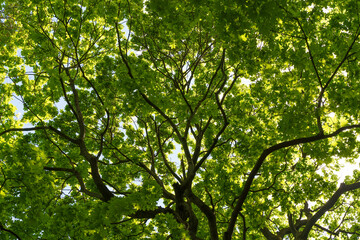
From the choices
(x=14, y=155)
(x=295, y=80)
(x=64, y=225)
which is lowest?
(x=64, y=225)

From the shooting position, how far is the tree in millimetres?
5934

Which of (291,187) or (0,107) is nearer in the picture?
(291,187)

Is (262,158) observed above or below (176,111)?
below

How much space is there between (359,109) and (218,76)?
4.72 m

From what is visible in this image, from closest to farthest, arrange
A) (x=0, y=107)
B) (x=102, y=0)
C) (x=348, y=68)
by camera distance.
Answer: (x=348, y=68), (x=102, y=0), (x=0, y=107)

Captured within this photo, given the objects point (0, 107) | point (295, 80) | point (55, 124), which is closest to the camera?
point (295, 80)

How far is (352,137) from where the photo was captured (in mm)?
6625

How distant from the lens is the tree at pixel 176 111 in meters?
5.93

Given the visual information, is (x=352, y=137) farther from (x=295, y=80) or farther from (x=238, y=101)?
(x=238, y=101)

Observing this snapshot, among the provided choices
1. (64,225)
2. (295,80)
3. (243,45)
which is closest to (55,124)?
(64,225)

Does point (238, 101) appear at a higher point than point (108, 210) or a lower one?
higher

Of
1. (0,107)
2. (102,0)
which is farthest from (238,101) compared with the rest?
(0,107)

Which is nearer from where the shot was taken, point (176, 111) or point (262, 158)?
point (262, 158)

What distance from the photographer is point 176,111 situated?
30.3 ft
